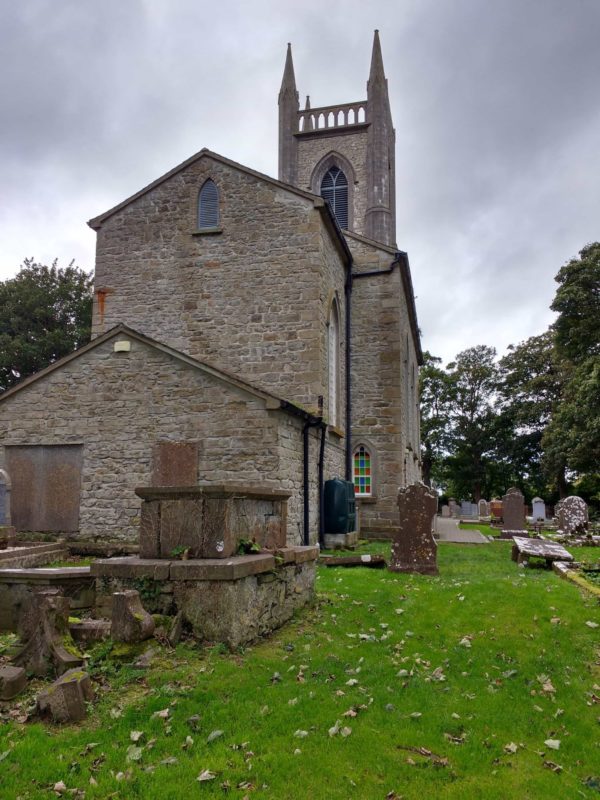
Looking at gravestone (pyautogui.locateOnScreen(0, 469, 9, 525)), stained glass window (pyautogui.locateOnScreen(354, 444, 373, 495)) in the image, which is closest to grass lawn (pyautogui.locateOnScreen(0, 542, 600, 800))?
gravestone (pyautogui.locateOnScreen(0, 469, 9, 525))

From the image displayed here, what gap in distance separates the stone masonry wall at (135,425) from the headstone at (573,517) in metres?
12.8

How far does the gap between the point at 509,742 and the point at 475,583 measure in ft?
18.7

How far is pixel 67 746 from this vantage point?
13.5 feet

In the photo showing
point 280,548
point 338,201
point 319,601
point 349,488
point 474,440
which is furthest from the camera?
point 474,440

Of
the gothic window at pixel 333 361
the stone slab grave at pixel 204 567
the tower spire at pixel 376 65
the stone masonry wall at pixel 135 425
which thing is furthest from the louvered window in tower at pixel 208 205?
the tower spire at pixel 376 65

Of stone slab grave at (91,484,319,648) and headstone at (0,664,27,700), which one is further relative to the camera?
stone slab grave at (91,484,319,648)

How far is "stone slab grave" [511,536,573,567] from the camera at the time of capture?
12.8m

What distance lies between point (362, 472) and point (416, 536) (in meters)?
7.82

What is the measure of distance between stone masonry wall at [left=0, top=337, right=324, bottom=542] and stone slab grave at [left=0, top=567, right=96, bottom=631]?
5.54 m

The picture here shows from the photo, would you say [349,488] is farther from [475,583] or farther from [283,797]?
[283,797]

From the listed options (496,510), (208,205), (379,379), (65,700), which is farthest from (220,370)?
(496,510)

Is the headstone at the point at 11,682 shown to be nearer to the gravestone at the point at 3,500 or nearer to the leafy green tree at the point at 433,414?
the gravestone at the point at 3,500

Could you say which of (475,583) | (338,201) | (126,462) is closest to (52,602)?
(475,583)

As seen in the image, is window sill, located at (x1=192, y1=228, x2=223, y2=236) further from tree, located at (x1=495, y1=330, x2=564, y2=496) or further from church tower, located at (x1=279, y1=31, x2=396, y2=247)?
tree, located at (x1=495, y1=330, x2=564, y2=496)
